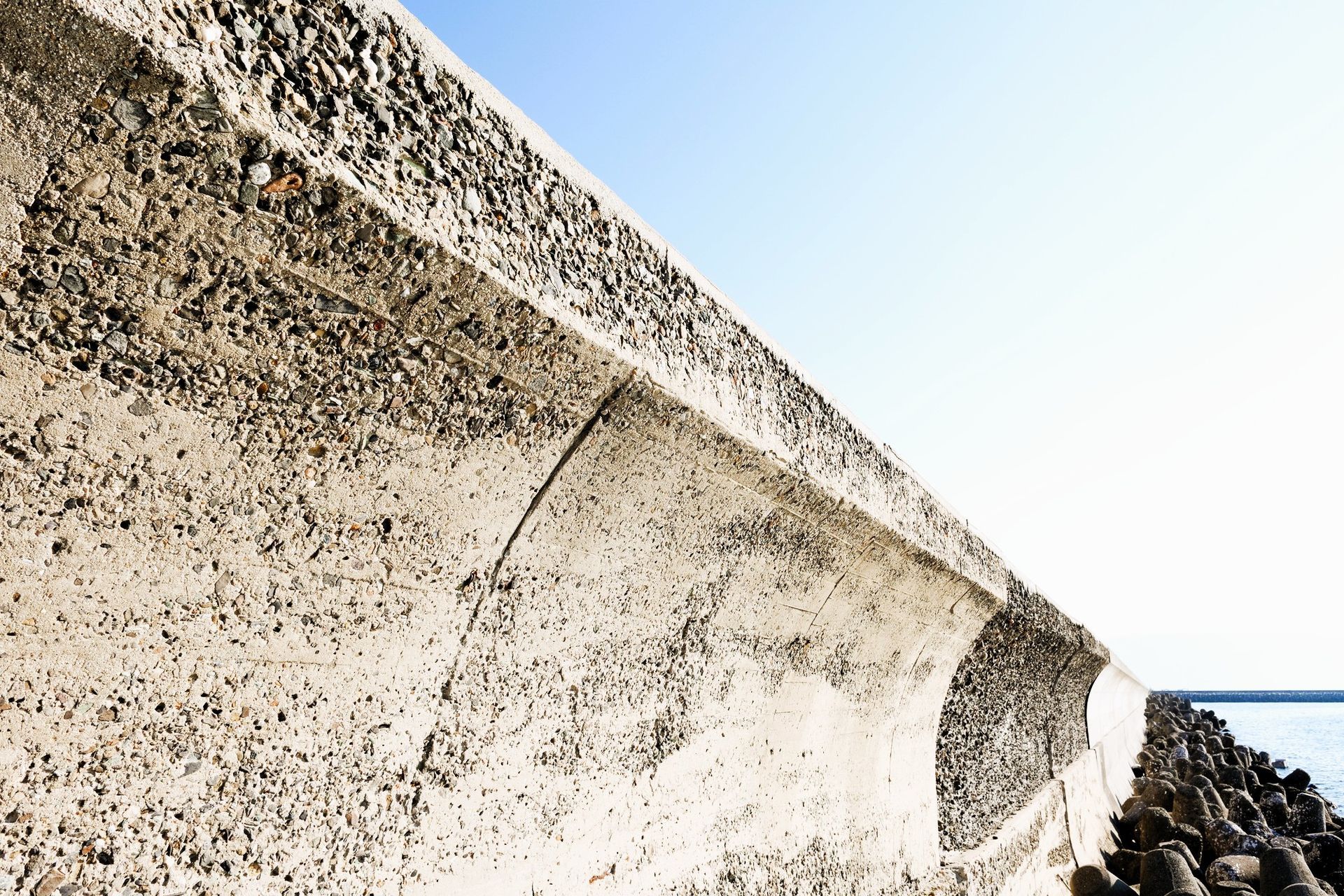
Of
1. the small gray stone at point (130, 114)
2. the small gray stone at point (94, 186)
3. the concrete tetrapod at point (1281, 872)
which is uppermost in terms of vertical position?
the concrete tetrapod at point (1281, 872)

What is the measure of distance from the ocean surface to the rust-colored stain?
14.7 m

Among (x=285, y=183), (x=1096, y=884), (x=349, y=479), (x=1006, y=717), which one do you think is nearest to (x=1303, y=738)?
(x=1096, y=884)

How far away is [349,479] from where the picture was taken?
1.30 m

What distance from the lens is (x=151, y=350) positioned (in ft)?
3.50

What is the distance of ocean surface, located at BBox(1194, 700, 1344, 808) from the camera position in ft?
48.7

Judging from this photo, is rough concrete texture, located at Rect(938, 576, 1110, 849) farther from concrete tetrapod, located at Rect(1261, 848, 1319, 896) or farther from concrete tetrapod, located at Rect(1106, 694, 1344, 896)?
concrete tetrapod, located at Rect(1261, 848, 1319, 896)

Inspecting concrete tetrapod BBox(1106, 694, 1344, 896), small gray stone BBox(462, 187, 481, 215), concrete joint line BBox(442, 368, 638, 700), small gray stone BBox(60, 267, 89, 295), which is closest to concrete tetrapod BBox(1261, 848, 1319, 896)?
concrete tetrapod BBox(1106, 694, 1344, 896)

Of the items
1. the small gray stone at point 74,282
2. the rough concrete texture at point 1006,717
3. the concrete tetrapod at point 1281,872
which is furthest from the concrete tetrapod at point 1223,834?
the small gray stone at point 74,282

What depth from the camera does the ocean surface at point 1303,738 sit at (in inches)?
584

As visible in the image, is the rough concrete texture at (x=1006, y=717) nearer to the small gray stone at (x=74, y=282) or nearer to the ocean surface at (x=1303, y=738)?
the small gray stone at (x=74, y=282)

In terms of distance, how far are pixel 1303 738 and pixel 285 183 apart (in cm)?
3104

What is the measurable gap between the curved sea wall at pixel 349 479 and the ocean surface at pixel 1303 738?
13644mm

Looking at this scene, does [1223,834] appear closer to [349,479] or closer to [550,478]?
[550,478]

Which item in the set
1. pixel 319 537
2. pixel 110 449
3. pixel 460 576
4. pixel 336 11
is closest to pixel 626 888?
pixel 460 576
